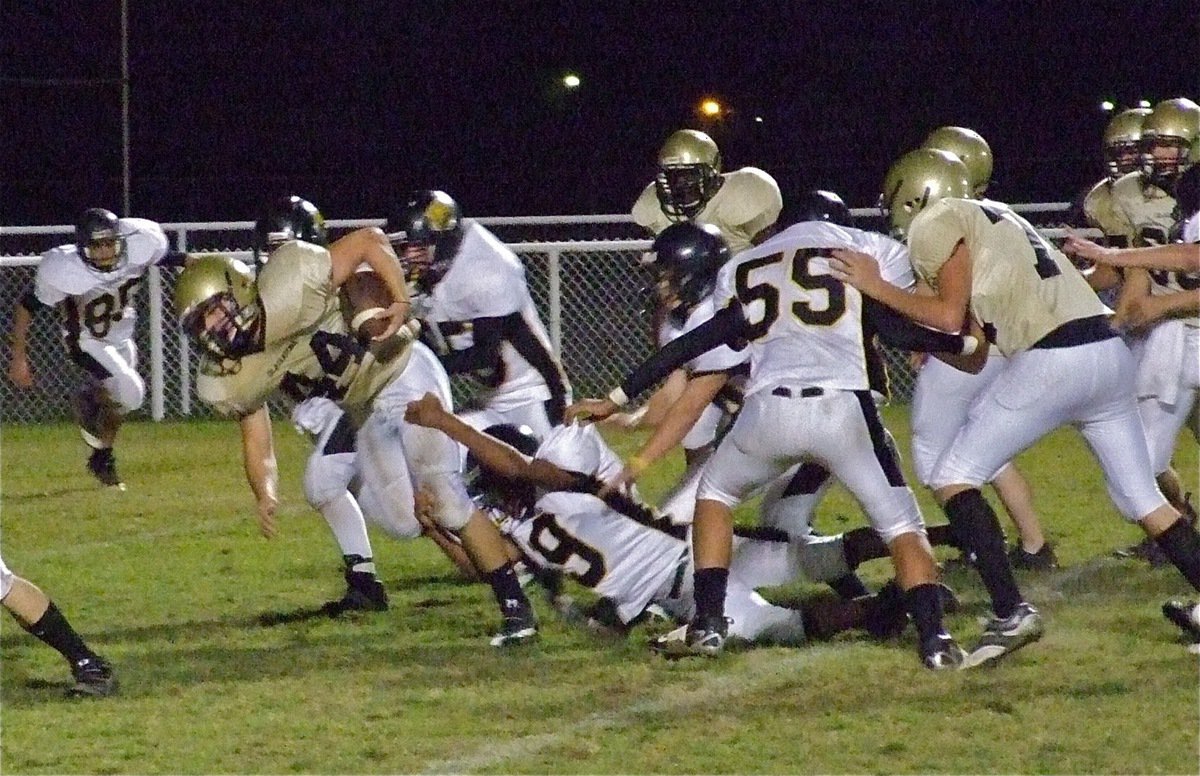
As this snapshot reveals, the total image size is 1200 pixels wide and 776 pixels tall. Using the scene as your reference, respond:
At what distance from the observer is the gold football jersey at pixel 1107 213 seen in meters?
7.44

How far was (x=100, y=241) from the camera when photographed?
1005cm

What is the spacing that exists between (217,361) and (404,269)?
894mm

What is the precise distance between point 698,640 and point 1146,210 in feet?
9.53

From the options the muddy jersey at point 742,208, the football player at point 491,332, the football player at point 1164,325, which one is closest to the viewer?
the football player at point 1164,325

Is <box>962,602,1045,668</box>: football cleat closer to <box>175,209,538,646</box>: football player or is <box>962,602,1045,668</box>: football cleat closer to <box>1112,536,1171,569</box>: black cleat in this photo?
<box>175,209,538,646</box>: football player

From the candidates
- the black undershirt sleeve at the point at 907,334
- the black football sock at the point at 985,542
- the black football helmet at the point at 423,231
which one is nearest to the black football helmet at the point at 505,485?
the black football helmet at the point at 423,231

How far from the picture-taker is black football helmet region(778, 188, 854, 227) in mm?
5918

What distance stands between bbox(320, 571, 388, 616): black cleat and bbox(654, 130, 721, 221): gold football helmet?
211cm

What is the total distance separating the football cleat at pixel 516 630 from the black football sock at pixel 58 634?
1.35 m

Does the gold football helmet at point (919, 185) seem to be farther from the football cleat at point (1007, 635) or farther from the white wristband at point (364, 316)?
the white wristband at point (364, 316)

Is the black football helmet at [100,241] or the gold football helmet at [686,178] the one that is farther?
the black football helmet at [100,241]

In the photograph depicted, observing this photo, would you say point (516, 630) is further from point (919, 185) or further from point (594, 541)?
point (919, 185)

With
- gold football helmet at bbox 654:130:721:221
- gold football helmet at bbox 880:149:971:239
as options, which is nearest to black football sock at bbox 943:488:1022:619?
gold football helmet at bbox 880:149:971:239

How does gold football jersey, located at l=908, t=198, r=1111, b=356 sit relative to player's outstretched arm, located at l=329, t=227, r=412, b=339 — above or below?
above
